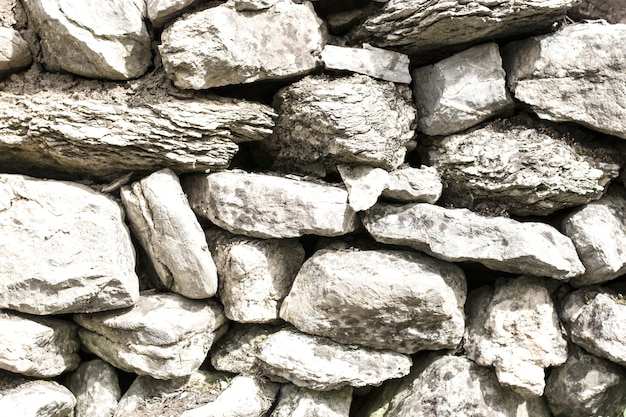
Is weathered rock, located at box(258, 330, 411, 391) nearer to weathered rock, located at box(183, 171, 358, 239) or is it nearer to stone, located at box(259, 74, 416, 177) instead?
weathered rock, located at box(183, 171, 358, 239)

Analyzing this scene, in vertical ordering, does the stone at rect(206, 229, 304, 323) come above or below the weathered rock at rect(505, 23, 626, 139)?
below

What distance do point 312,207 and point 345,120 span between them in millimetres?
956

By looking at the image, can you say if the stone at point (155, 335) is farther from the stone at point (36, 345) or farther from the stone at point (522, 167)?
the stone at point (522, 167)

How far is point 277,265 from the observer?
6.32 m

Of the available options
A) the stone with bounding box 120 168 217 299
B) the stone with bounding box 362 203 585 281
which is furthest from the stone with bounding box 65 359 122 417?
the stone with bounding box 362 203 585 281

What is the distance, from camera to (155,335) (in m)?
5.83

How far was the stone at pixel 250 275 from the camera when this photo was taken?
612 centimetres

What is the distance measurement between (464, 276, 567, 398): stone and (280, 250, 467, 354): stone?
0.88 feet

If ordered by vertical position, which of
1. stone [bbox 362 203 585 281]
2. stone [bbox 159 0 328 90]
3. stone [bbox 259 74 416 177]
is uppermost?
stone [bbox 159 0 328 90]

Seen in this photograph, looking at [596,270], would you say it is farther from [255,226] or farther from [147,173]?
[147,173]

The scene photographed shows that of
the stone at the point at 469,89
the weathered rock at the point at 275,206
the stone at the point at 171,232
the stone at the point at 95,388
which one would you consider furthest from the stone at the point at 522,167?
the stone at the point at 95,388

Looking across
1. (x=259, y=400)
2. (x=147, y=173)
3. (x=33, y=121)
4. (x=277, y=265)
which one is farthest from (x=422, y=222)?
(x=33, y=121)

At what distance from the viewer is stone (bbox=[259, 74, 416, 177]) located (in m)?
5.92

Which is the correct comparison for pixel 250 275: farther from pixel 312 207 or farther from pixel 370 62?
pixel 370 62
